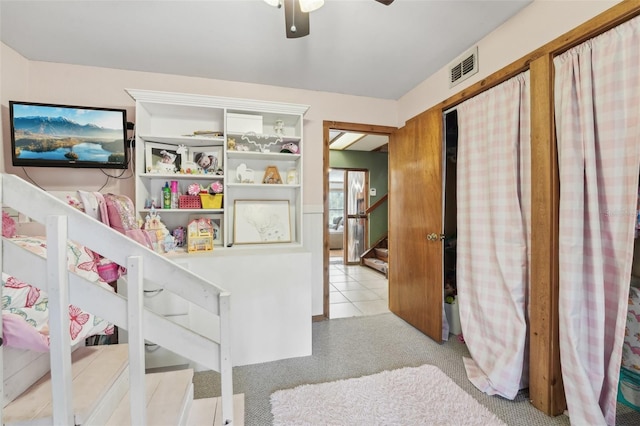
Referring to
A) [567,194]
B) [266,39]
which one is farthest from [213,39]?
[567,194]

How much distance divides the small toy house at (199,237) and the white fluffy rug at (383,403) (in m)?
1.22

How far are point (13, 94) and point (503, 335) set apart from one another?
13.0 feet

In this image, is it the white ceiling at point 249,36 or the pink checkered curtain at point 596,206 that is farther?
the white ceiling at point 249,36

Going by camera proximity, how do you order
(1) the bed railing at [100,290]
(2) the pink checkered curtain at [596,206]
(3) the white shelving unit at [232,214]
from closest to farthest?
(1) the bed railing at [100,290]
(2) the pink checkered curtain at [596,206]
(3) the white shelving unit at [232,214]

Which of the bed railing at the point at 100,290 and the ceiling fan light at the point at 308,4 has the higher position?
the ceiling fan light at the point at 308,4

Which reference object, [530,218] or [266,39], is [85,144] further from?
[530,218]

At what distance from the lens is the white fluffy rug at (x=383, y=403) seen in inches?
56.2

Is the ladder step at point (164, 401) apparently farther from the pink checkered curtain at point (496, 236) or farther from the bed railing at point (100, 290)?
the pink checkered curtain at point (496, 236)

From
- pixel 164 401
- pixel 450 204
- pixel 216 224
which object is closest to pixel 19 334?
pixel 164 401

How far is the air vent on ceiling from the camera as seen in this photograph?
76.5 inches

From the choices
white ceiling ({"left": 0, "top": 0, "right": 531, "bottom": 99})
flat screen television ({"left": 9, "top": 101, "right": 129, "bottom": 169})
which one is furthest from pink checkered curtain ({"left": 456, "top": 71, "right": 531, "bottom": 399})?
flat screen television ({"left": 9, "top": 101, "right": 129, "bottom": 169})

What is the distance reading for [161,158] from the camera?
2.24 meters

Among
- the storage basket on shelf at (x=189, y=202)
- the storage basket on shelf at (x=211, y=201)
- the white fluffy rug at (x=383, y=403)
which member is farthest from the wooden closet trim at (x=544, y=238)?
the storage basket on shelf at (x=189, y=202)

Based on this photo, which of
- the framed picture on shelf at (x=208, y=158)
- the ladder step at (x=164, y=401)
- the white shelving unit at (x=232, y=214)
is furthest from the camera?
the framed picture on shelf at (x=208, y=158)
